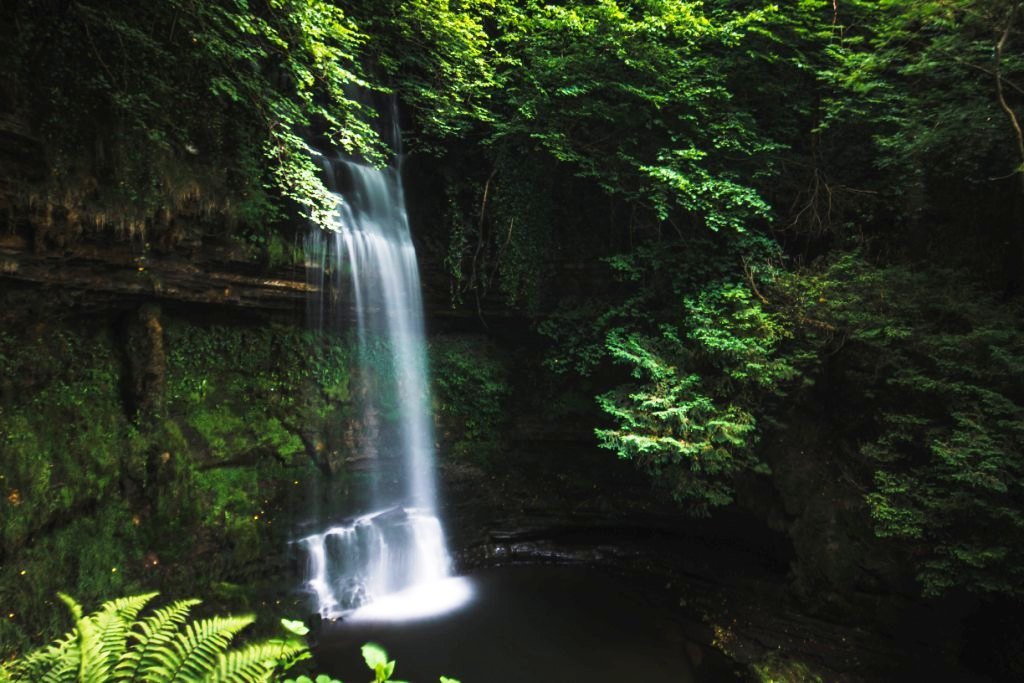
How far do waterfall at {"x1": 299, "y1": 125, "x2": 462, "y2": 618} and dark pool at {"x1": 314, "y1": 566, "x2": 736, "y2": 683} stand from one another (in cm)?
81

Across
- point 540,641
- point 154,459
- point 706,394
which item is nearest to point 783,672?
point 540,641

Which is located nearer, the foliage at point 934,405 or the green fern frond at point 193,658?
the green fern frond at point 193,658

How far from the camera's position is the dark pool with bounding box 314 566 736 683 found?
615 cm

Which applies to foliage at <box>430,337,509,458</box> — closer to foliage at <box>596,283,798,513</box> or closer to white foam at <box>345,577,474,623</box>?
white foam at <box>345,577,474,623</box>

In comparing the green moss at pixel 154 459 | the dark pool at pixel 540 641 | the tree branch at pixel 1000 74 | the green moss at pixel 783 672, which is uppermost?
the tree branch at pixel 1000 74

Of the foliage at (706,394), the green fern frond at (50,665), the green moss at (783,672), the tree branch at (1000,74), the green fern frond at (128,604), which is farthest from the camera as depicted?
the foliage at (706,394)

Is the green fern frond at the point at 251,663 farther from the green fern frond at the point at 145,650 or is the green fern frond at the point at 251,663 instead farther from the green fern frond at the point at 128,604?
the green fern frond at the point at 128,604

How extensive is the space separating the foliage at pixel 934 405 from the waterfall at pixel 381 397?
6.30m

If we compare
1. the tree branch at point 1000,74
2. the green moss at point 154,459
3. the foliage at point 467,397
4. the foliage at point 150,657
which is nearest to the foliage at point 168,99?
the green moss at point 154,459

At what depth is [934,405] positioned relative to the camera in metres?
5.93

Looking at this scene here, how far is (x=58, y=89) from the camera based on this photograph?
5395 millimetres

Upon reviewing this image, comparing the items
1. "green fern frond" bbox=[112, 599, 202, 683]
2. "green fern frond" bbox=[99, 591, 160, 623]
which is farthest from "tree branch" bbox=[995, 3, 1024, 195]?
"green fern frond" bbox=[99, 591, 160, 623]

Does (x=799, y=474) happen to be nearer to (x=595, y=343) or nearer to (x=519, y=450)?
(x=595, y=343)

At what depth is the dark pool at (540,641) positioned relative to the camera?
6148 millimetres
